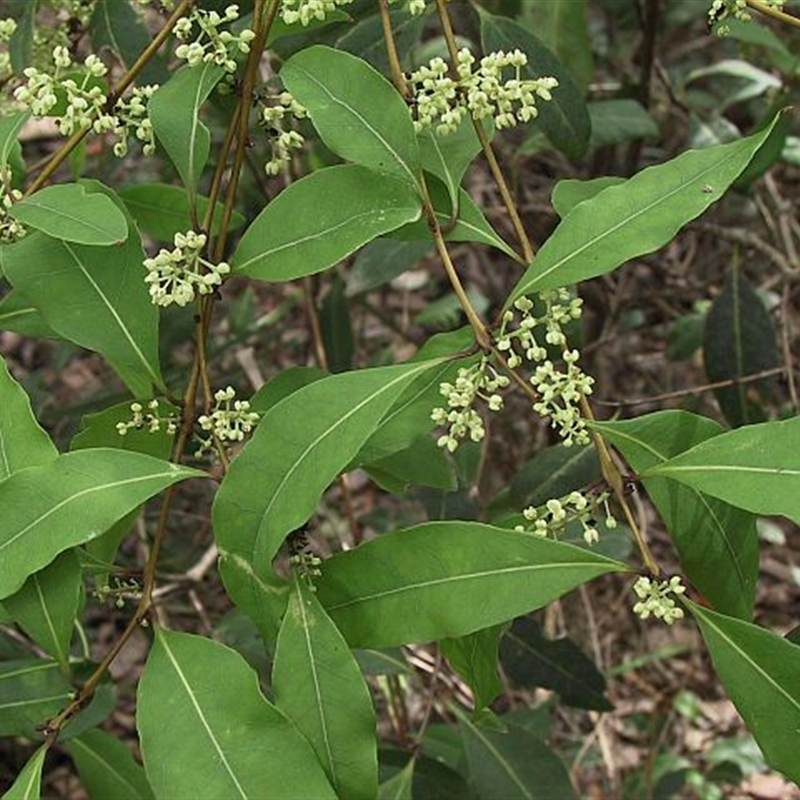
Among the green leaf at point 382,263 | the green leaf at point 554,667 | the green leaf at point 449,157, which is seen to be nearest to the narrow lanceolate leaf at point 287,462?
the green leaf at point 449,157

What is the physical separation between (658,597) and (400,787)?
77 cm

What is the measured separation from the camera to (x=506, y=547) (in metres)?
0.97

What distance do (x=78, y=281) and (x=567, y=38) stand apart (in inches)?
34.7

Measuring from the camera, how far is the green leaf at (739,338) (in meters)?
2.13

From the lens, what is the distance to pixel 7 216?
3.79 ft

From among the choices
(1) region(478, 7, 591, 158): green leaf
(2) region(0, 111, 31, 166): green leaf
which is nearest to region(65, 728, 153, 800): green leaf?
(2) region(0, 111, 31, 166): green leaf

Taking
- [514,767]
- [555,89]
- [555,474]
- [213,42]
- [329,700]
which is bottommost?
[514,767]

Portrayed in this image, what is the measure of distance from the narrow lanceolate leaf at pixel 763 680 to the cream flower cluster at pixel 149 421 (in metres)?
0.47

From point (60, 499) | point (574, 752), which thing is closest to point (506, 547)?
point (60, 499)

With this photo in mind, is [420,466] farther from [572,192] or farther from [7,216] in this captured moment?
[7,216]

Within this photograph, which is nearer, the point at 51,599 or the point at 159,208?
the point at 51,599

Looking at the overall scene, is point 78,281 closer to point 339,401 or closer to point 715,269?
point 339,401

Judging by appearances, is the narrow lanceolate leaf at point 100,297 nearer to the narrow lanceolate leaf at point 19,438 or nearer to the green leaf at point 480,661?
the narrow lanceolate leaf at point 19,438

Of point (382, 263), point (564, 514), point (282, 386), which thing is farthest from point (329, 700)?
point (382, 263)
